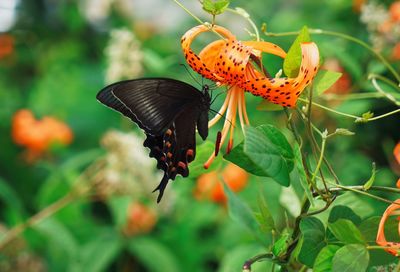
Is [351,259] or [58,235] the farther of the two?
[58,235]

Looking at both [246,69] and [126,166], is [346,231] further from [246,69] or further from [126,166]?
[126,166]

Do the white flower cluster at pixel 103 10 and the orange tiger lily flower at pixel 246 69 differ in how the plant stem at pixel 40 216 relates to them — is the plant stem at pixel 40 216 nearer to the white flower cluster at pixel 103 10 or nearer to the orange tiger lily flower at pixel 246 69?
the orange tiger lily flower at pixel 246 69

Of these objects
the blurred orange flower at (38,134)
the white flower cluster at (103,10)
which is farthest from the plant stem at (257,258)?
the white flower cluster at (103,10)

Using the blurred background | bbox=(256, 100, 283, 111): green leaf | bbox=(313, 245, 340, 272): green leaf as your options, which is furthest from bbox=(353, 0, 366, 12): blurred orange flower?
bbox=(313, 245, 340, 272): green leaf

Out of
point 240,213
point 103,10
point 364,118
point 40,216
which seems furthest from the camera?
point 103,10

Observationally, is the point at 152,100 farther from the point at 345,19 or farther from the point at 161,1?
the point at 161,1

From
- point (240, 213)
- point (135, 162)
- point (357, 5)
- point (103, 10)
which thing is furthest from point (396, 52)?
point (103, 10)

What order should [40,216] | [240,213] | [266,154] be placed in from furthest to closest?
[40,216] → [240,213] → [266,154]
